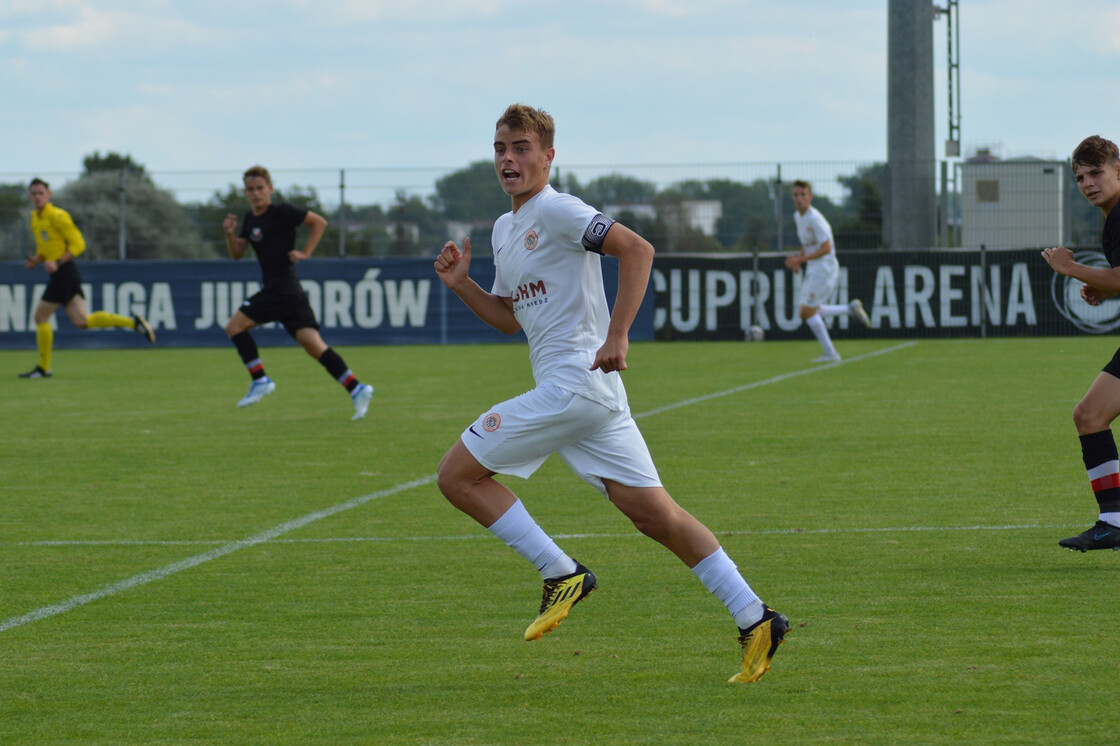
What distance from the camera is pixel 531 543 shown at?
4922 millimetres

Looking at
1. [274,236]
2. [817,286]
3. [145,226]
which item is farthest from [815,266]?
[145,226]

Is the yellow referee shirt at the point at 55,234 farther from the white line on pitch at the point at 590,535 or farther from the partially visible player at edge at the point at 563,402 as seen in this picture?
the partially visible player at edge at the point at 563,402

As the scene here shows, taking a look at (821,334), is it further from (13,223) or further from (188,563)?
(13,223)

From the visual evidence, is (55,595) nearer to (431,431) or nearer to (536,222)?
(536,222)

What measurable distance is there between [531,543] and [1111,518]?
2771mm

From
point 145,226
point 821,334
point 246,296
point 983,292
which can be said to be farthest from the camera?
point 145,226

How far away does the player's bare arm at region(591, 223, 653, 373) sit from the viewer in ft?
14.8

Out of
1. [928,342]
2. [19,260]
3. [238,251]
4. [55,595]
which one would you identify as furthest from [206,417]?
[19,260]

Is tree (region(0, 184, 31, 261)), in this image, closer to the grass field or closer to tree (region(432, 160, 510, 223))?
tree (region(432, 160, 510, 223))

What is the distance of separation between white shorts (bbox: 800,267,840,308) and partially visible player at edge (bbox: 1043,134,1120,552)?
13.3 m

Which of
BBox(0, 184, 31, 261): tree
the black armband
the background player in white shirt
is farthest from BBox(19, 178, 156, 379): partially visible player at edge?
the black armband

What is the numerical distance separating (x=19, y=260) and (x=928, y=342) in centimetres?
1634

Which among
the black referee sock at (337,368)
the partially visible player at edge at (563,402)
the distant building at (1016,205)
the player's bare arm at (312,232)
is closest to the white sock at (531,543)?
the partially visible player at edge at (563,402)

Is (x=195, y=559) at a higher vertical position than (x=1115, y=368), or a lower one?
lower
